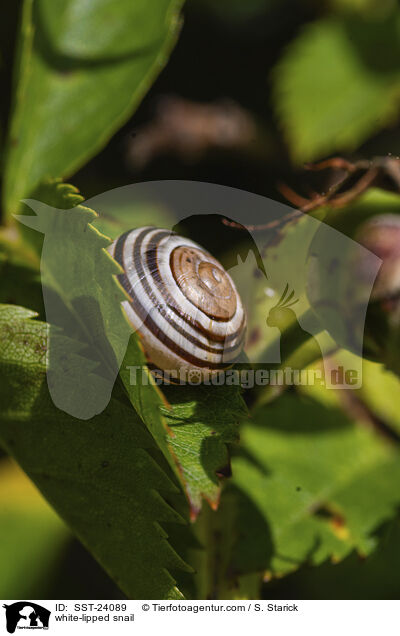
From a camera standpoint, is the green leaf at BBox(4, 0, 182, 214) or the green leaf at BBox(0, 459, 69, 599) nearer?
the green leaf at BBox(4, 0, 182, 214)

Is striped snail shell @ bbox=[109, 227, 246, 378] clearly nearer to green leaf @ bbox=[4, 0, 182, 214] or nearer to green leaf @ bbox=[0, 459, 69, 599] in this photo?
green leaf @ bbox=[4, 0, 182, 214]

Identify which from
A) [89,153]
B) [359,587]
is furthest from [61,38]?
[359,587]

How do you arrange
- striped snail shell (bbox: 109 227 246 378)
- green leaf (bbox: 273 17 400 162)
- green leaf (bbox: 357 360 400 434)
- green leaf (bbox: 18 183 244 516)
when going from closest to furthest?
1. green leaf (bbox: 18 183 244 516)
2. striped snail shell (bbox: 109 227 246 378)
3. green leaf (bbox: 357 360 400 434)
4. green leaf (bbox: 273 17 400 162)

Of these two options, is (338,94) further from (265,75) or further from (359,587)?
(359,587)
